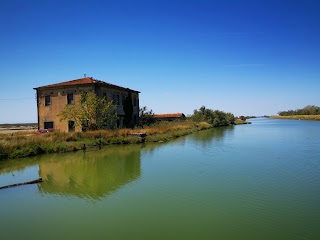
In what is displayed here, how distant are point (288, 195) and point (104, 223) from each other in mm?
6935

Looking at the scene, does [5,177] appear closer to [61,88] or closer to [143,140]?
[143,140]

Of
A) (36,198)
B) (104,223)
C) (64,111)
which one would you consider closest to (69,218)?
(104,223)

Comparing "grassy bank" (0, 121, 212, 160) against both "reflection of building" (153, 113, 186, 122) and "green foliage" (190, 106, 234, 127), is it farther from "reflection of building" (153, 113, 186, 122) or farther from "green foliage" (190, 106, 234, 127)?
"green foliage" (190, 106, 234, 127)

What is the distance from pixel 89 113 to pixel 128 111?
9.01 meters

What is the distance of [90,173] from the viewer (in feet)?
46.9

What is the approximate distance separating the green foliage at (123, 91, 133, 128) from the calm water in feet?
67.8

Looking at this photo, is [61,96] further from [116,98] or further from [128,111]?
[128,111]

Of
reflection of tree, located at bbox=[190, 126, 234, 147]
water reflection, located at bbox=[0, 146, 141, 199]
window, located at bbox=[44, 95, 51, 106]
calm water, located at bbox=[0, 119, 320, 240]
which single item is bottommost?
calm water, located at bbox=[0, 119, 320, 240]

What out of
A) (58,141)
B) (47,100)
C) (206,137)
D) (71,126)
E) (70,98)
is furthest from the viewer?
(206,137)

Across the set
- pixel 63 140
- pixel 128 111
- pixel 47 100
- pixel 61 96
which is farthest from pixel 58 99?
pixel 63 140

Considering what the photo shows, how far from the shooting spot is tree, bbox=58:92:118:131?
29.1m

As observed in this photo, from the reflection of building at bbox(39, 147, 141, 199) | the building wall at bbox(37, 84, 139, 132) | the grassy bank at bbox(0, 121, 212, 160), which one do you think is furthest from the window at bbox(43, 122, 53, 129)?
the reflection of building at bbox(39, 147, 141, 199)

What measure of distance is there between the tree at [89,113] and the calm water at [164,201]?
12.8 m

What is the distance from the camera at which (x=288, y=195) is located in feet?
32.9
